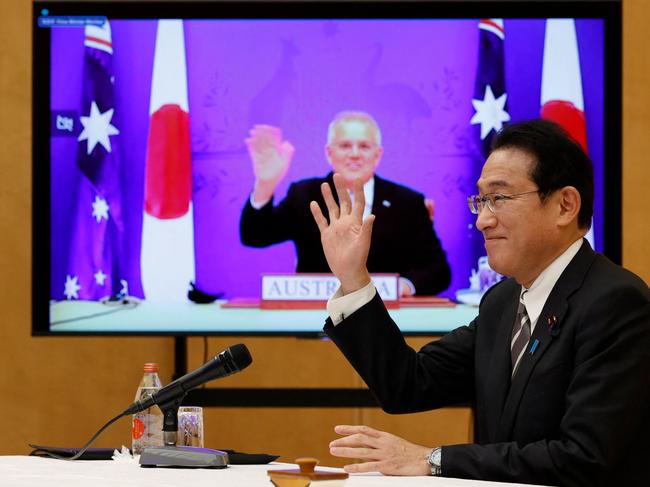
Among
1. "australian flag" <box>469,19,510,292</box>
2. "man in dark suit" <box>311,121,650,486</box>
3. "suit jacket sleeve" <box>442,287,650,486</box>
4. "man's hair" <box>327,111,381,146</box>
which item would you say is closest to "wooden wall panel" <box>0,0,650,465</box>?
"australian flag" <box>469,19,510,292</box>

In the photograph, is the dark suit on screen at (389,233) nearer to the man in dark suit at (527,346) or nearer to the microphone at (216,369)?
the man in dark suit at (527,346)

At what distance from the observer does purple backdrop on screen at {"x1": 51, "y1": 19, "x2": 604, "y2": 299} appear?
158 inches

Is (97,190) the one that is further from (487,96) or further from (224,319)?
(487,96)

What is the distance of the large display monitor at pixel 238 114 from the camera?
4.02 meters

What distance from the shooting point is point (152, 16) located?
4.08 metres

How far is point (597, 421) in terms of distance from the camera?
1.98m

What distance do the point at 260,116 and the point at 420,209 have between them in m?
0.75

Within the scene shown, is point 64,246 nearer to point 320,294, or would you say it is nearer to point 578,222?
point 320,294

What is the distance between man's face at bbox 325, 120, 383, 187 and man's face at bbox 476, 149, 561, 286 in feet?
5.64

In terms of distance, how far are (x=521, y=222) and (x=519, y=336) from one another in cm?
26

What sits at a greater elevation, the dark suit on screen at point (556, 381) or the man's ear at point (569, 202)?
the man's ear at point (569, 202)

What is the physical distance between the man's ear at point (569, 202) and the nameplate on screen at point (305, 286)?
173 centimetres

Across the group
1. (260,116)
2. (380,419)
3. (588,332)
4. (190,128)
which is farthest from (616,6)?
(588,332)

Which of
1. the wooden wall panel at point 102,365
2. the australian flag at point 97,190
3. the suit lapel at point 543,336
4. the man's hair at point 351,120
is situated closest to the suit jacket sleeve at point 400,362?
the suit lapel at point 543,336
